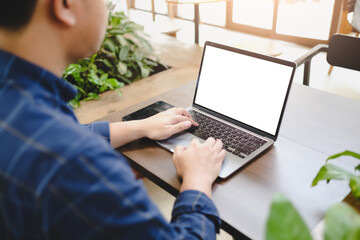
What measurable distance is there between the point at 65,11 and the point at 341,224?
0.48 meters

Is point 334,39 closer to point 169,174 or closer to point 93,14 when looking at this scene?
point 169,174

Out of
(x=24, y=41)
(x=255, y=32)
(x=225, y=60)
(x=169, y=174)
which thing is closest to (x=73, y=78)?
(x=225, y=60)

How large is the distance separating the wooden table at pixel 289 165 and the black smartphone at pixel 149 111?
0.04m

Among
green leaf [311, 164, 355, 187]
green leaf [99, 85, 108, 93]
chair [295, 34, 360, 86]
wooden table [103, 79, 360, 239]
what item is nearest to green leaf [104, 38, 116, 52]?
green leaf [99, 85, 108, 93]

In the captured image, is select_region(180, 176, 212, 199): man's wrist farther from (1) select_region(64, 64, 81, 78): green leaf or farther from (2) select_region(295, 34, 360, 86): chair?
(1) select_region(64, 64, 81, 78): green leaf

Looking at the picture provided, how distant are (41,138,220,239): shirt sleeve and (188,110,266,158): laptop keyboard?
0.41 metres

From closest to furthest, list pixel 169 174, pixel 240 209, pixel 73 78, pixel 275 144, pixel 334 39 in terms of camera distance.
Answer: pixel 240 209 < pixel 169 174 < pixel 275 144 < pixel 334 39 < pixel 73 78

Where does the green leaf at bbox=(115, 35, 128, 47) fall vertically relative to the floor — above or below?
above

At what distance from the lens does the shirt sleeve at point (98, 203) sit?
1.38ft

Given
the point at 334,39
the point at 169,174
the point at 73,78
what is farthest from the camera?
the point at 73,78

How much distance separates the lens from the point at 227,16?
4570mm

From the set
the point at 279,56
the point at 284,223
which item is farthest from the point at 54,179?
the point at 279,56

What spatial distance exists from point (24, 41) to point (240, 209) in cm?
51

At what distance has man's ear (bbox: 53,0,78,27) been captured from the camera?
48cm
